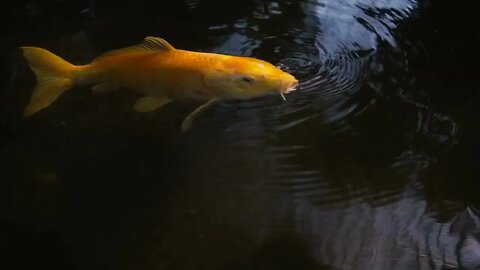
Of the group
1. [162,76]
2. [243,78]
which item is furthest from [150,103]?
[243,78]

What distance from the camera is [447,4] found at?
172 centimetres

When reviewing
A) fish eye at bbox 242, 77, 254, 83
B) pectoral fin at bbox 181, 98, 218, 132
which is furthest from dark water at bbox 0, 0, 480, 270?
fish eye at bbox 242, 77, 254, 83

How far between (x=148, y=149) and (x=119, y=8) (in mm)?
598

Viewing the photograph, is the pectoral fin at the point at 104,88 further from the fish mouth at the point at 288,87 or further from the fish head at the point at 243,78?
the fish mouth at the point at 288,87

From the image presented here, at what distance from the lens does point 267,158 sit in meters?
1.23

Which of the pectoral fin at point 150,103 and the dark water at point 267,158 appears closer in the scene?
the dark water at point 267,158

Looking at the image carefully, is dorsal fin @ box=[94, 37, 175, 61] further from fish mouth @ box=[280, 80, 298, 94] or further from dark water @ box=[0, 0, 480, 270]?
fish mouth @ box=[280, 80, 298, 94]

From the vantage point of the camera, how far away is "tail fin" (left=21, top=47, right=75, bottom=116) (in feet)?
4.20

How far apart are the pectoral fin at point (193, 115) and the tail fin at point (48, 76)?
0.80 feet

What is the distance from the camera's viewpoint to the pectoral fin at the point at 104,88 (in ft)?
4.25

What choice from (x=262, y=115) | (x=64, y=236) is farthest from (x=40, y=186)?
(x=262, y=115)

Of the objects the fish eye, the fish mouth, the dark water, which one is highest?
the fish eye

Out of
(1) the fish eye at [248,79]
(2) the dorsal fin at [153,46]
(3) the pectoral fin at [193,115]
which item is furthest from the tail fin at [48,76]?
(1) the fish eye at [248,79]

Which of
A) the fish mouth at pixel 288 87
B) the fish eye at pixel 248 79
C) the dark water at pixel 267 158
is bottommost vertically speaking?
the dark water at pixel 267 158
